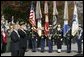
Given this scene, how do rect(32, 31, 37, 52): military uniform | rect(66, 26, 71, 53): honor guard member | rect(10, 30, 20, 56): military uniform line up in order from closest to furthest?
rect(10, 30, 20, 56): military uniform → rect(66, 26, 71, 53): honor guard member → rect(32, 31, 37, 52): military uniform

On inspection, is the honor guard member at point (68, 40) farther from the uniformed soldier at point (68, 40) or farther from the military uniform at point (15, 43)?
the military uniform at point (15, 43)

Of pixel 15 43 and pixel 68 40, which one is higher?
pixel 15 43

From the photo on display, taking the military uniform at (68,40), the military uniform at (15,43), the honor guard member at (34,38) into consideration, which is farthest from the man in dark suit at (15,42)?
the military uniform at (68,40)

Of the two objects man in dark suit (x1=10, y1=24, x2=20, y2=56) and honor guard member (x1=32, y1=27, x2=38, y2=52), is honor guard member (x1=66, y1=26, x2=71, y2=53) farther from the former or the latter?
man in dark suit (x1=10, y1=24, x2=20, y2=56)

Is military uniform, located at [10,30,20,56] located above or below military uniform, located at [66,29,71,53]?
above

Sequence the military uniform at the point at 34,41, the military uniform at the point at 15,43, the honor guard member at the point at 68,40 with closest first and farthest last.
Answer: the military uniform at the point at 15,43 → the honor guard member at the point at 68,40 → the military uniform at the point at 34,41

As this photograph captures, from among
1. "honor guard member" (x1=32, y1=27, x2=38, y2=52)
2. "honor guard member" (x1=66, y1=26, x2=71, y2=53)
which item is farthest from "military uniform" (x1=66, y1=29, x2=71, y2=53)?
"honor guard member" (x1=32, y1=27, x2=38, y2=52)

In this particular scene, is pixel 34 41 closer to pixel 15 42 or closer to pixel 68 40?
pixel 68 40

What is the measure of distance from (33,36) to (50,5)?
27.0 feet

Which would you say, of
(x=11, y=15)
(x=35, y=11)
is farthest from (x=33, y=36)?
(x=11, y=15)

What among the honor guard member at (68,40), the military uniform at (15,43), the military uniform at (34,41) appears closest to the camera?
the military uniform at (15,43)

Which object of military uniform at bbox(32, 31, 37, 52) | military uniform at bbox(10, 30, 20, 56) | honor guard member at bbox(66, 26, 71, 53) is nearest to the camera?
military uniform at bbox(10, 30, 20, 56)

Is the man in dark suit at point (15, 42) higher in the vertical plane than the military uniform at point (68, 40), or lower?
higher

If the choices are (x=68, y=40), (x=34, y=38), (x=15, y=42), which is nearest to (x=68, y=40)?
(x=68, y=40)
